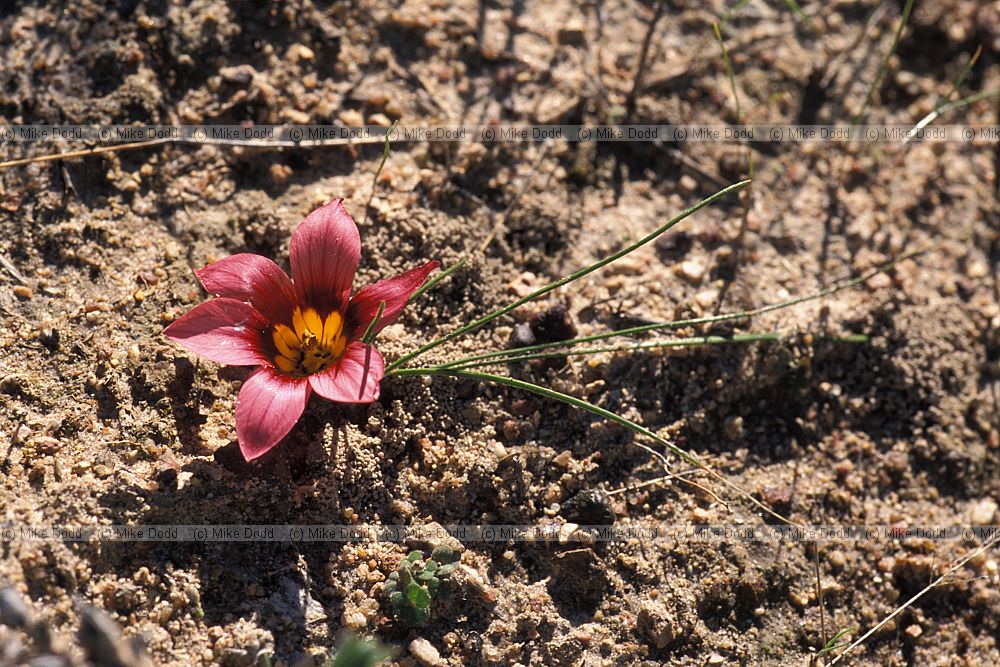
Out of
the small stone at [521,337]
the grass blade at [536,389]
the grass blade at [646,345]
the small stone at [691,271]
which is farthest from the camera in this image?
the small stone at [691,271]

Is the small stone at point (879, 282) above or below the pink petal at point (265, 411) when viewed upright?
above

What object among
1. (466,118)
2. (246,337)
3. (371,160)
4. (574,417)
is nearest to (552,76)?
(466,118)

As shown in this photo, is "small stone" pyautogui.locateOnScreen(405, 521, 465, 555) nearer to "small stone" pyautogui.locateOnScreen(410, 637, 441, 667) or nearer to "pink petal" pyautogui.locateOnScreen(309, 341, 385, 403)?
"small stone" pyautogui.locateOnScreen(410, 637, 441, 667)

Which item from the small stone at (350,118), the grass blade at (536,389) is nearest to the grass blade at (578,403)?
the grass blade at (536,389)

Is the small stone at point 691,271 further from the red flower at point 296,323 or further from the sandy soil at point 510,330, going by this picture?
the red flower at point 296,323

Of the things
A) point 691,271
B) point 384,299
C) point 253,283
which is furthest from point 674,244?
point 253,283

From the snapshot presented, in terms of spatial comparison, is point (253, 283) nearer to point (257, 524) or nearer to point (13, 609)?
point (257, 524)

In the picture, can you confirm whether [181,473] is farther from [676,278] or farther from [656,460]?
[676,278]

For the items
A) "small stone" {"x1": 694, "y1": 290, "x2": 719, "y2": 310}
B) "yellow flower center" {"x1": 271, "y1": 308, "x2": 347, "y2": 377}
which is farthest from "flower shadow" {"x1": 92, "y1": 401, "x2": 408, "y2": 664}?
"small stone" {"x1": 694, "y1": 290, "x2": 719, "y2": 310}
